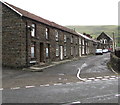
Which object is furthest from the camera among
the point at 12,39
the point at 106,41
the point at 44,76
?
the point at 106,41

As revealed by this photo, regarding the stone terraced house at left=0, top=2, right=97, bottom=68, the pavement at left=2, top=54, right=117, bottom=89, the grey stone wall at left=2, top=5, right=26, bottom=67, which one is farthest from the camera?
the stone terraced house at left=0, top=2, right=97, bottom=68

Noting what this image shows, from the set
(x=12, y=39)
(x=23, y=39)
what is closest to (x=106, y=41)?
(x=23, y=39)

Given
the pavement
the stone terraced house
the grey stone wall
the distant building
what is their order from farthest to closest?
the distant building → the stone terraced house → the grey stone wall → the pavement

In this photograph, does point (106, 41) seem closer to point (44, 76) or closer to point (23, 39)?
point (23, 39)

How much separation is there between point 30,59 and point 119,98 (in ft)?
49.3

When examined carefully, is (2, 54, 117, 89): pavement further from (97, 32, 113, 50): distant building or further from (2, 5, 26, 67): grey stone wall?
(97, 32, 113, 50): distant building

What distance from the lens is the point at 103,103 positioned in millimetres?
7227

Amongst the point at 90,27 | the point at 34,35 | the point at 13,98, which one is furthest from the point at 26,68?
the point at 90,27

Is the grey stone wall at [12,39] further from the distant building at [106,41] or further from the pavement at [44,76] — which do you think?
the distant building at [106,41]

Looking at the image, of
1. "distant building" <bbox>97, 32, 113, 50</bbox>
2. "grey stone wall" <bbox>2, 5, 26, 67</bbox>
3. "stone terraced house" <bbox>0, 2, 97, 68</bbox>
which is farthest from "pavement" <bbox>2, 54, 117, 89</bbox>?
"distant building" <bbox>97, 32, 113, 50</bbox>

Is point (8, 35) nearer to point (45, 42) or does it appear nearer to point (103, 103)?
point (45, 42)

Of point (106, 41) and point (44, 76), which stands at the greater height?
point (106, 41)

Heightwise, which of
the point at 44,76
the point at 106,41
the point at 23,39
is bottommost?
the point at 44,76

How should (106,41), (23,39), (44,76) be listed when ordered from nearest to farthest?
1. (44,76)
2. (23,39)
3. (106,41)
